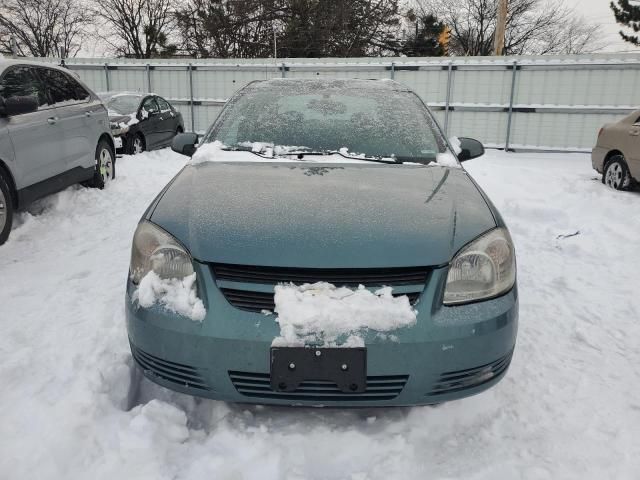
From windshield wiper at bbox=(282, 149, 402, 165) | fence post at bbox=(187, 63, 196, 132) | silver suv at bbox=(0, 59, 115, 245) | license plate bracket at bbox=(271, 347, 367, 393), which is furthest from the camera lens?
fence post at bbox=(187, 63, 196, 132)

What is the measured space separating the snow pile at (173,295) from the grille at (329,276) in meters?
0.15

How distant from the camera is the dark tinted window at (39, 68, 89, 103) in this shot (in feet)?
17.5

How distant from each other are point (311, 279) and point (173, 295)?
1.72 feet

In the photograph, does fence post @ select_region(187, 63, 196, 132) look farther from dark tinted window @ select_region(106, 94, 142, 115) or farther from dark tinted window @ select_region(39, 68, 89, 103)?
dark tinted window @ select_region(39, 68, 89, 103)

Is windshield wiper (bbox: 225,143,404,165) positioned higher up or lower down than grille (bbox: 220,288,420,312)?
higher up

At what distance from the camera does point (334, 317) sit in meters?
1.76

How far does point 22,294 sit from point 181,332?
210 cm

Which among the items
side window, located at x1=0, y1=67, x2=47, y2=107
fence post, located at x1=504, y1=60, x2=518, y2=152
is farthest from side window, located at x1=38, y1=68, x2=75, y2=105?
fence post, located at x1=504, y1=60, x2=518, y2=152

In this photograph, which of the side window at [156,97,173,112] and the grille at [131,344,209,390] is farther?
the side window at [156,97,173,112]

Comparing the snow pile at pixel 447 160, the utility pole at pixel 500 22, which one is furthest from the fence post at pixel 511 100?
the snow pile at pixel 447 160

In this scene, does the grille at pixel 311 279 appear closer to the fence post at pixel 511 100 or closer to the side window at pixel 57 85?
the side window at pixel 57 85

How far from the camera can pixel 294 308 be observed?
5.81ft

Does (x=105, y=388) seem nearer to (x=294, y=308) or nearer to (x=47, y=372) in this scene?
(x=47, y=372)

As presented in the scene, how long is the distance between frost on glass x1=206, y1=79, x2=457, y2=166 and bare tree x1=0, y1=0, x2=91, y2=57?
→ 32918mm
